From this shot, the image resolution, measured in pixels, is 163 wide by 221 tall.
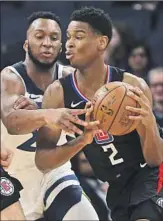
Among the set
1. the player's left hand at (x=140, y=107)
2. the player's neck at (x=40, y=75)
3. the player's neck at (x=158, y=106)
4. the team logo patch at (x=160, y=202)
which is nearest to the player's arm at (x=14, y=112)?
the player's neck at (x=40, y=75)

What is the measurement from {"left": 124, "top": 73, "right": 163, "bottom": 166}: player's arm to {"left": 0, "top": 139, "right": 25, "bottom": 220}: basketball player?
2.08ft

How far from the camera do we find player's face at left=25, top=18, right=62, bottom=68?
12.7ft

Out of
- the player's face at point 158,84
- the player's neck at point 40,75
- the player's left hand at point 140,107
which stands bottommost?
the player's face at point 158,84

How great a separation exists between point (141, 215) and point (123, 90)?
638 millimetres

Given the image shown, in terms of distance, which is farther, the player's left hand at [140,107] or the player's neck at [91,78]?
the player's neck at [91,78]

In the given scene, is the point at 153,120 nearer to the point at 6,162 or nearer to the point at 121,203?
the point at 121,203

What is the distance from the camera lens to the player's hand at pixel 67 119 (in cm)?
308

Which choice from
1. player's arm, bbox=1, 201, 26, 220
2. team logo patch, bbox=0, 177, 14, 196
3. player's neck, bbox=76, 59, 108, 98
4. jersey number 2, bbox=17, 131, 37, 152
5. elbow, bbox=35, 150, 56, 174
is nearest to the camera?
player's arm, bbox=1, 201, 26, 220

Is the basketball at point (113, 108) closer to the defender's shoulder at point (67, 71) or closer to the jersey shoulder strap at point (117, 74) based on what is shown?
the jersey shoulder strap at point (117, 74)

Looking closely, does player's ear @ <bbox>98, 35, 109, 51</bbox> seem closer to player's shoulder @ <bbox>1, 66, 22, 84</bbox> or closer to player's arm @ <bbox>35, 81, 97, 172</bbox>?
player's arm @ <bbox>35, 81, 97, 172</bbox>

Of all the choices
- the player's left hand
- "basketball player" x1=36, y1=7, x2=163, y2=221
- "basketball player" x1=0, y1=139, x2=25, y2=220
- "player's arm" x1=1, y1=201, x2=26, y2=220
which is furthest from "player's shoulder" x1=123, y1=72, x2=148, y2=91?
"player's arm" x1=1, y1=201, x2=26, y2=220

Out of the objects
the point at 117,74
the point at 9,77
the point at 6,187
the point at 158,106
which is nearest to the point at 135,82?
the point at 117,74

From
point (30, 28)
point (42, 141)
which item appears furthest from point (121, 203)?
point (30, 28)

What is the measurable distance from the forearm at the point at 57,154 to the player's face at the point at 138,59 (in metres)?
1.92
